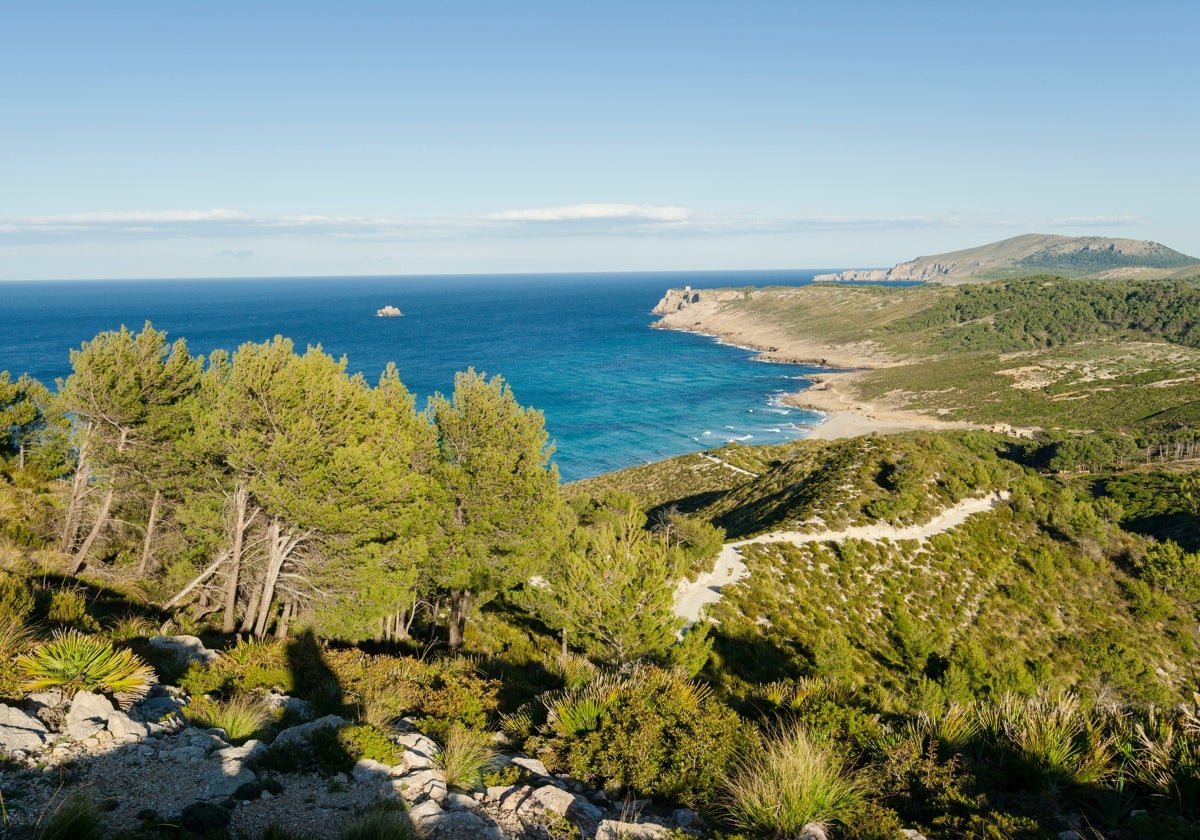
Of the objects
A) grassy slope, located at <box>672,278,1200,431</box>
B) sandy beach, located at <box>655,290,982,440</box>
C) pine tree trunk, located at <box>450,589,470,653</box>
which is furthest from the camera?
grassy slope, located at <box>672,278,1200,431</box>

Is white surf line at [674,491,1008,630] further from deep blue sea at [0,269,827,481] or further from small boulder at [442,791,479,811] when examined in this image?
deep blue sea at [0,269,827,481]

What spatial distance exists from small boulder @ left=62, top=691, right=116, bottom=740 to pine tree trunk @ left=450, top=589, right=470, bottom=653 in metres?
13.0

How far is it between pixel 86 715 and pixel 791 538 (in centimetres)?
3290

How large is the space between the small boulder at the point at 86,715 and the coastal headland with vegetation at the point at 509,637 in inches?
2.0

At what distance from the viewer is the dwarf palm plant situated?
342 inches

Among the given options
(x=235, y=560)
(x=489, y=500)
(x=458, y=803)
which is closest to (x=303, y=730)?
(x=458, y=803)

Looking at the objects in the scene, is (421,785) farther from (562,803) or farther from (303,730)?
(303,730)

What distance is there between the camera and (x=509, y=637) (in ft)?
81.3

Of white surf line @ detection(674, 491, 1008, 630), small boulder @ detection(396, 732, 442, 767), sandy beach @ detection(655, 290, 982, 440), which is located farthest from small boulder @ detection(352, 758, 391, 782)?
sandy beach @ detection(655, 290, 982, 440)

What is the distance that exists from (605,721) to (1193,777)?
303 inches

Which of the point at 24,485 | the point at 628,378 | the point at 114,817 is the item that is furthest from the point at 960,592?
the point at 628,378

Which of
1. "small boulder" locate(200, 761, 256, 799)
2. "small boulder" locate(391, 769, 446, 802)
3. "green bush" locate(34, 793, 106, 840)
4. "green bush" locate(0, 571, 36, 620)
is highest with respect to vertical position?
"green bush" locate(34, 793, 106, 840)

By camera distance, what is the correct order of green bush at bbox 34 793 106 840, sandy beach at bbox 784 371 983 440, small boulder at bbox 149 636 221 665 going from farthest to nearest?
sandy beach at bbox 784 371 983 440, small boulder at bbox 149 636 221 665, green bush at bbox 34 793 106 840

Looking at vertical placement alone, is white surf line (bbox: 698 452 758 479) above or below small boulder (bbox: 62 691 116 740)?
below
